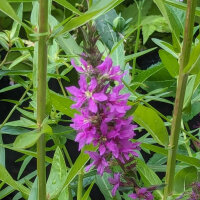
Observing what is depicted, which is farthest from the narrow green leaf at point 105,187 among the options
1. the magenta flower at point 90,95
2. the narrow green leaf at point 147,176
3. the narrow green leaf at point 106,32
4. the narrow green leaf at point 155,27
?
the narrow green leaf at point 155,27

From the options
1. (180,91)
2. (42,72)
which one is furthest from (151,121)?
(42,72)

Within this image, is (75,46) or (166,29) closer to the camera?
(75,46)

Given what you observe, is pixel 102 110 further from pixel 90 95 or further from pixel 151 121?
pixel 151 121

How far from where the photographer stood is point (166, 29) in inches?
63.9

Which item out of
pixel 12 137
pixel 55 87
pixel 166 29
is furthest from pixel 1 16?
pixel 166 29

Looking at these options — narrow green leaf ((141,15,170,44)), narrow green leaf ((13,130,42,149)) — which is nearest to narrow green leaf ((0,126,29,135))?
narrow green leaf ((13,130,42,149))

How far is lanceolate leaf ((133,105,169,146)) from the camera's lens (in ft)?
1.89

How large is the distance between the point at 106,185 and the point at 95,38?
42cm

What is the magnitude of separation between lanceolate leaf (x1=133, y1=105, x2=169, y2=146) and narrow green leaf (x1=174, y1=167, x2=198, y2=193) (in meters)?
0.08

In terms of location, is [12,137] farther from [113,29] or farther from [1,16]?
[113,29]

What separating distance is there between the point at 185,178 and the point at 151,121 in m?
0.15

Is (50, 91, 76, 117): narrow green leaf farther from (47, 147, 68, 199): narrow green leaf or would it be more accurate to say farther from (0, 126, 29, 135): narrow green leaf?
(0, 126, 29, 135): narrow green leaf

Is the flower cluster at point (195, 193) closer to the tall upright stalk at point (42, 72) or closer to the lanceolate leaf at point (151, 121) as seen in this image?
the lanceolate leaf at point (151, 121)

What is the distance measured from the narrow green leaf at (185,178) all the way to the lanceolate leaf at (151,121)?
0.08 meters
